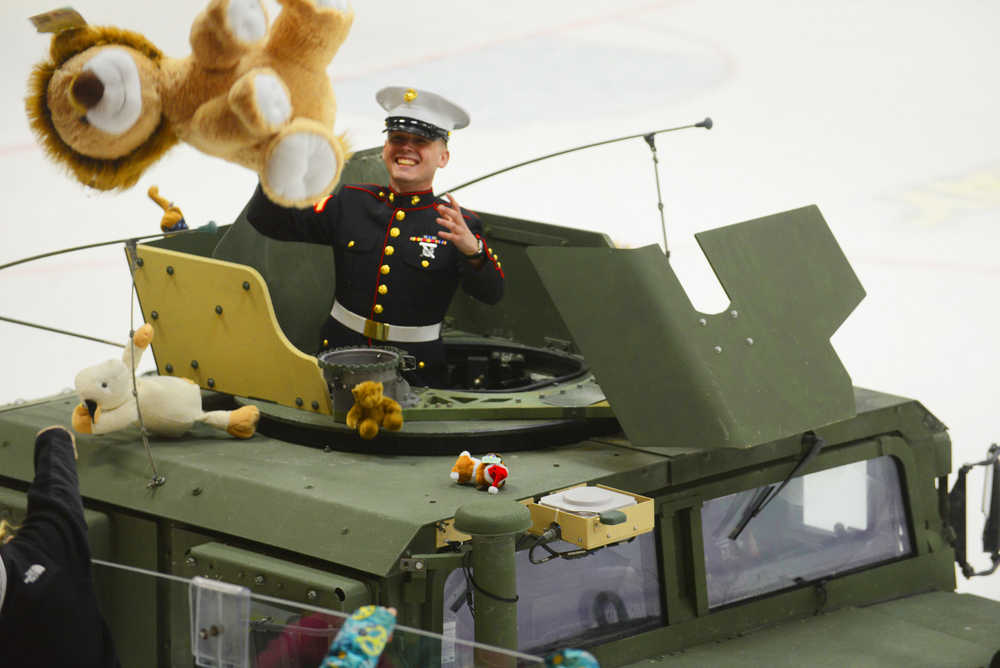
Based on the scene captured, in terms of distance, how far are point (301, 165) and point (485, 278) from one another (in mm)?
1326

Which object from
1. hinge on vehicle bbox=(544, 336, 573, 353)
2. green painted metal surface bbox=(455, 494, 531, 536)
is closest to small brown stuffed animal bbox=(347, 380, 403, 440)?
green painted metal surface bbox=(455, 494, 531, 536)

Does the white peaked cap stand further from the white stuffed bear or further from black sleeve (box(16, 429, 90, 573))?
black sleeve (box(16, 429, 90, 573))

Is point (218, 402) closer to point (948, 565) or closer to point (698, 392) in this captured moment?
point (698, 392)

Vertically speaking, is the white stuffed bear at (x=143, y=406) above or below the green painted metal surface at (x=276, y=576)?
above

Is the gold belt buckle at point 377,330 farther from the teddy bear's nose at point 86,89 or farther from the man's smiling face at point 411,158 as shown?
the teddy bear's nose at point 86,89

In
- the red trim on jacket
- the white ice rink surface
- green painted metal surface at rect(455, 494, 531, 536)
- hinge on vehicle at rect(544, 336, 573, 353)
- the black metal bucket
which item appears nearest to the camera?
green painted metal surface at rect(455, 494, 531, 536)

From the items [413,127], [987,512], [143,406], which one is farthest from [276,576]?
[987,512]

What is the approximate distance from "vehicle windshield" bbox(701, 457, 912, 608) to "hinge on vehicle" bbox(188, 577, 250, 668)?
1.77 m

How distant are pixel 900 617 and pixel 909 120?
612cm

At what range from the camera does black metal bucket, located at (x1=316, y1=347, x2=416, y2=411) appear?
21.4ft

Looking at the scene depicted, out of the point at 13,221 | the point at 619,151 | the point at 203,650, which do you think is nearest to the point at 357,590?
the point at 203,650

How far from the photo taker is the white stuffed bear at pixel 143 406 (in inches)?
257

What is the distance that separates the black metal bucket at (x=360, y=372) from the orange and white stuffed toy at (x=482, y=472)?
50cm

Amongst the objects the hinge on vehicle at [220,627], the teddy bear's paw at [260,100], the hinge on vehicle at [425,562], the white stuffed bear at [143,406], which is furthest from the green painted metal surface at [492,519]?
the white stuffed bear at [143,406]
